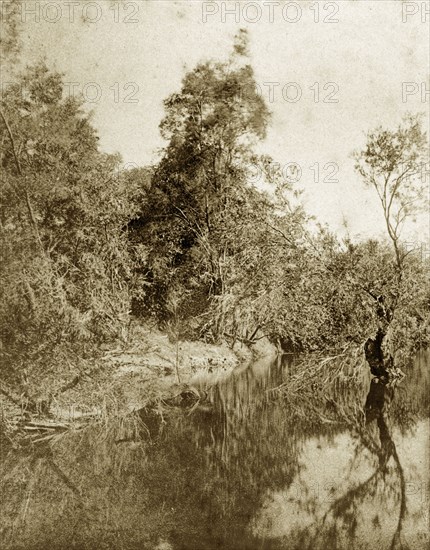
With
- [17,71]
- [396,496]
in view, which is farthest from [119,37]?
[396,496]

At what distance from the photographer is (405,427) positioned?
6.36m

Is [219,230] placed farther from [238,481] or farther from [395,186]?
[238,481]

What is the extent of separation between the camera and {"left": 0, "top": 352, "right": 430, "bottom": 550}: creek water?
4.00 metres

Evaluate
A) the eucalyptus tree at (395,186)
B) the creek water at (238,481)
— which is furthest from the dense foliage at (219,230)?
the creek water at (238,481)

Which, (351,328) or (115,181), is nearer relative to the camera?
(351,328)

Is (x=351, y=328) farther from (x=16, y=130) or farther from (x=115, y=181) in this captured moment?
(x=16, y=130)

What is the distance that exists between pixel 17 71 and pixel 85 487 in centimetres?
482

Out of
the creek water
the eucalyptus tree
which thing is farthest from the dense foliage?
the creek water

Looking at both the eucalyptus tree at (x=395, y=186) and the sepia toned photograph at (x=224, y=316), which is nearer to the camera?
the sepia toned photograph at (x=224, y=316)

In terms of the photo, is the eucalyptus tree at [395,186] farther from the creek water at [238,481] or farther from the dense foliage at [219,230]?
the creek water at [238,481]

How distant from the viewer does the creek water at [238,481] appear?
400 centimetres

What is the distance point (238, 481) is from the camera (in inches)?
199

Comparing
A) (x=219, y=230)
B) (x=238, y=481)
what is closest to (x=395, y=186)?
(x=219, y=230)

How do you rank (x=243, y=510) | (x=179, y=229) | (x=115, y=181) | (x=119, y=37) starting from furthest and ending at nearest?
1. (x=179, y=229)
2. (x=115, y=181)
3. (x=119, y=37)
4. (x=243, y=510)
